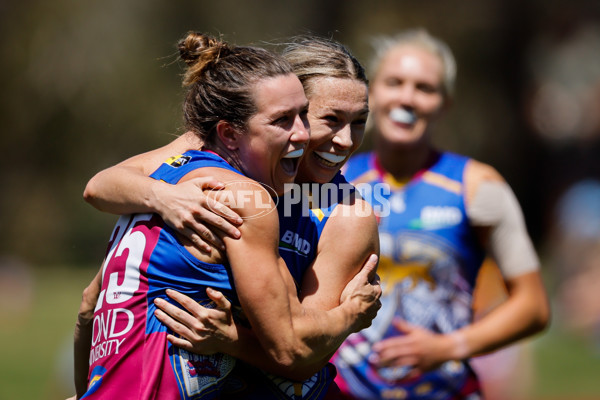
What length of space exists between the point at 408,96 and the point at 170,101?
12690 millimetres

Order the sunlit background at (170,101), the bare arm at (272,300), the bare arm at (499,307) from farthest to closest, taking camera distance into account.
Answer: the sunlit background at (170,101) → the bare arm at (499,307) → the bare arm at (272,300)

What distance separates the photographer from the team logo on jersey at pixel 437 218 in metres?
4.48

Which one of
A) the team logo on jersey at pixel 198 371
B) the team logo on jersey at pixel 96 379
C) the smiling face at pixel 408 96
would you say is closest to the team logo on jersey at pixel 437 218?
the smiling face at pixel 408 96

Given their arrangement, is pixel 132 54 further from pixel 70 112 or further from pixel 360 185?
pixel 360 185

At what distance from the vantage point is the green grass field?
896 centimetres

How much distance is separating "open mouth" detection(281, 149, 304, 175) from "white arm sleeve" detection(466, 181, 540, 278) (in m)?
1.72

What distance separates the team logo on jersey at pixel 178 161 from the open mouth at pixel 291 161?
1.10 ft

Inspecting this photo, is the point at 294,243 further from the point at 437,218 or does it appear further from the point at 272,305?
the point at 437,218

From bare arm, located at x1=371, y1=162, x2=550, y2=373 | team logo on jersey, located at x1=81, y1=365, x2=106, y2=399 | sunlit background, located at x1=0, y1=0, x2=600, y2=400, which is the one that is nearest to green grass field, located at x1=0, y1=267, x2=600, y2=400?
sunlit background, located at x1=0, y1=0, x2=600, y2=400

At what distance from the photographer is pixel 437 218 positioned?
14.8 feet

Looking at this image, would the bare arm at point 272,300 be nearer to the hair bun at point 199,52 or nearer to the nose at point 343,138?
the nose at point 343,138

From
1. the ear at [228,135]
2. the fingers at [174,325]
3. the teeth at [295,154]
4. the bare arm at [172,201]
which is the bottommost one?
the fingers at [174,325]

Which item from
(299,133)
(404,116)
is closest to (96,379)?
(299,133)

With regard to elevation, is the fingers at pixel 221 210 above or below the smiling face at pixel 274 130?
below
